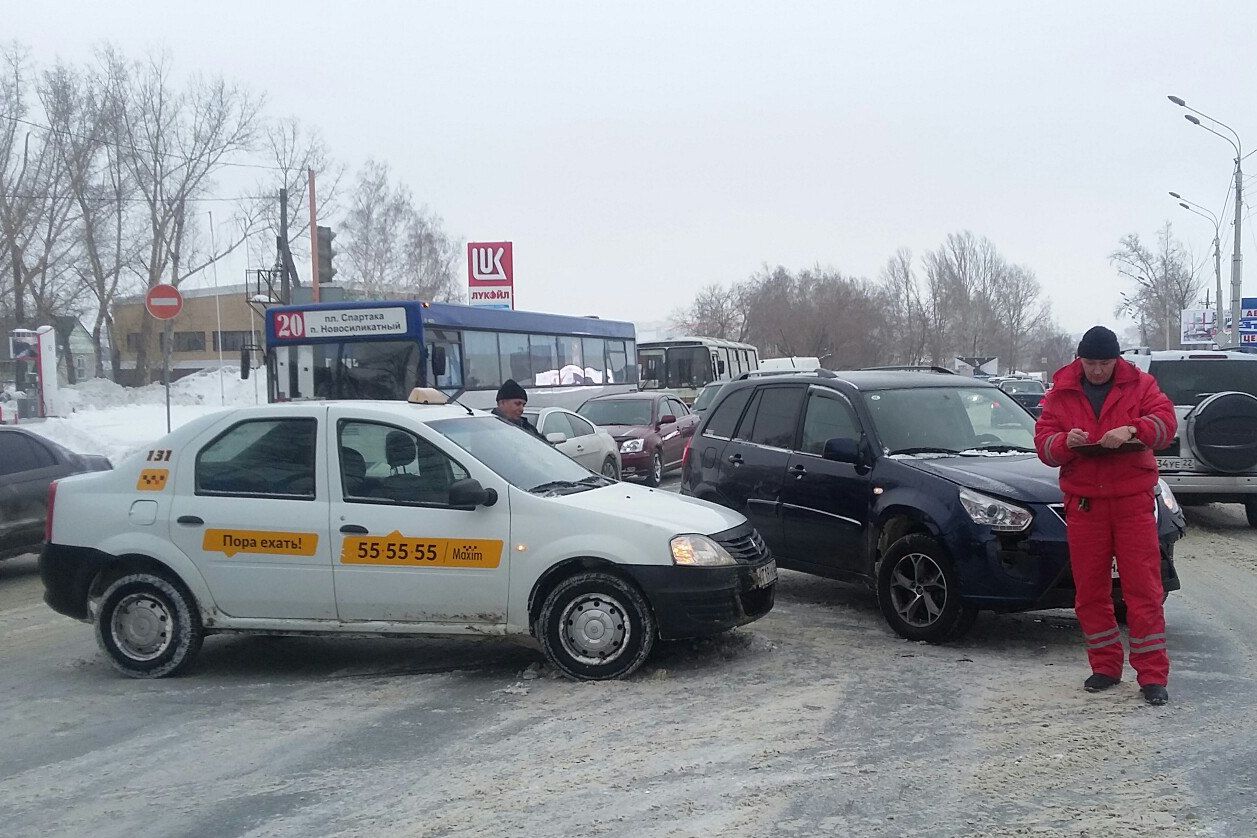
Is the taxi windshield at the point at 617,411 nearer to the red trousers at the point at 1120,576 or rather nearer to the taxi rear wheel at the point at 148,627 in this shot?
the taxi rear wheel at the point at 148,627

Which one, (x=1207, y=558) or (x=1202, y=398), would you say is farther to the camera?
(x=1202, y=398)

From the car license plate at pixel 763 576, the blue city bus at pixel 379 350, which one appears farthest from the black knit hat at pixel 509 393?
the blue city bus at pixel 379 350

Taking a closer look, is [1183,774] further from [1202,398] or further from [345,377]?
[345,377]

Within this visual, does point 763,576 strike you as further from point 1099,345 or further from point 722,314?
point 722,314

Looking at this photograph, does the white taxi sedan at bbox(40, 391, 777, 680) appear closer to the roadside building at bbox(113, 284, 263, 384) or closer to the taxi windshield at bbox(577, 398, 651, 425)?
the taxi windshield at bbox(577, 398, 651, 425)

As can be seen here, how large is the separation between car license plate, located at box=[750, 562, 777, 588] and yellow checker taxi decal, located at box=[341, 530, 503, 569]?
1.47 metres

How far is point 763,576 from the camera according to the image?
721cm

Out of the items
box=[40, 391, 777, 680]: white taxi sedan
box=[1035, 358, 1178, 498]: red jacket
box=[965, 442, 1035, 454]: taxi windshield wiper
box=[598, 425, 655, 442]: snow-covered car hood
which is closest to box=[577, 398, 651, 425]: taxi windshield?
box=[598, 425, 655, 442]: snow-covered car hood

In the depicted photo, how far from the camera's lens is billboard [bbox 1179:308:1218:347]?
6906cm

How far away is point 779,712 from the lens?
19.8 ft

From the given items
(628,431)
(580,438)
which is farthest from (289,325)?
(628,431)

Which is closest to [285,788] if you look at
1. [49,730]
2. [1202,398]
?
[49,730]

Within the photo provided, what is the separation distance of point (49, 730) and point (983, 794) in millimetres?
4544

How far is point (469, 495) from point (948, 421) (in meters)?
3.64
